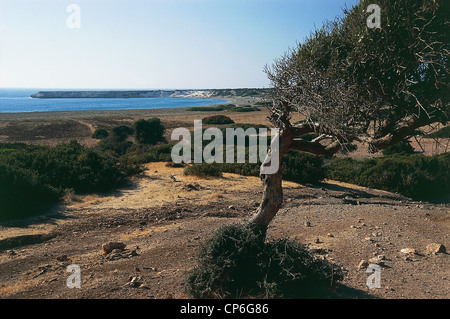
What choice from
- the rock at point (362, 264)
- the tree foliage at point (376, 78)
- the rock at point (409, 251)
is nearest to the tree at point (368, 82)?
the tree foliage at point (376, 78)

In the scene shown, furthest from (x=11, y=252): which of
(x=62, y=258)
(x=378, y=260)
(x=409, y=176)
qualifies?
(x=409, y=176)

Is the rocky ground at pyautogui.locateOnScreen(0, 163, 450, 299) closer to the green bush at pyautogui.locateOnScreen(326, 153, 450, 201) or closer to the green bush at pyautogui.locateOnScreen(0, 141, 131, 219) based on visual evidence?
the green bush at pyautogui.locateOnScreen(0, 141, 131, 219)

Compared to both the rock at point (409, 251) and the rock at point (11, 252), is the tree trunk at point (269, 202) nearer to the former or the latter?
the rock at point (409, 251)

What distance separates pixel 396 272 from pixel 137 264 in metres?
3.74

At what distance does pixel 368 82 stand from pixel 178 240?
4211 mm

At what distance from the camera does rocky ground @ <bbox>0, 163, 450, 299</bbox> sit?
4.86m

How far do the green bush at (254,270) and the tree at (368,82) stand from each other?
2.01ft

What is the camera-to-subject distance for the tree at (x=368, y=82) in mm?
5098

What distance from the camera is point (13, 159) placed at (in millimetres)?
11227

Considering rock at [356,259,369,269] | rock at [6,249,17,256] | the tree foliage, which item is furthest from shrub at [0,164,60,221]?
→ rock at [356,259,369,269]

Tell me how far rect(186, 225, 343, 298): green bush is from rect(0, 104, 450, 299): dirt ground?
30cm

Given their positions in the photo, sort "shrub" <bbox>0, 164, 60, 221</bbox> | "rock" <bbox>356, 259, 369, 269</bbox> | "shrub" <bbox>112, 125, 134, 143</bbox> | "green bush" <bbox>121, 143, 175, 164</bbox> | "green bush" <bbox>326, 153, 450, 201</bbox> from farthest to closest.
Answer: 1. "shrub" <bbox>112, 125, 134, 143</bbox>
2. "green bush" <bbox>121, 143, 175, 164</bbox>
3. "green bush" <bbox>326, 153, 450, 201</bbox>
4. "shrub" <bbox>0, 164, 60, 221</bbox>
5. "rock" <bbox>356, 259, 369, 269</bbox>
